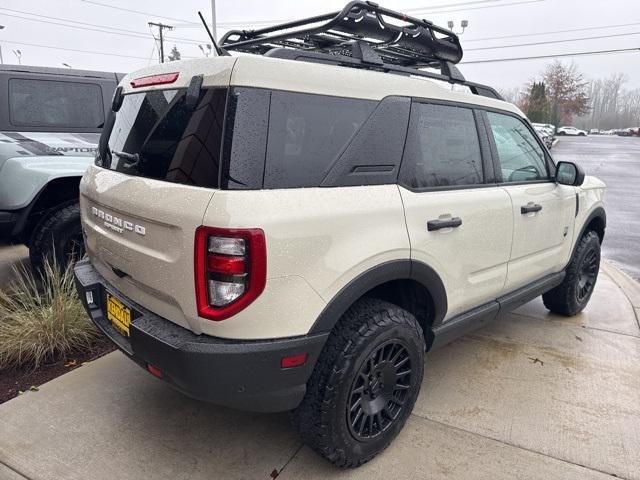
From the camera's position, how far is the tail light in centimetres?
174

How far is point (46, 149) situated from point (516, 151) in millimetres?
4116

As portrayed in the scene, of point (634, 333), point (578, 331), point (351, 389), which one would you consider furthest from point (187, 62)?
point (634, 333)

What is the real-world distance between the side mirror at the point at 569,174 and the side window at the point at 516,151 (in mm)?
106

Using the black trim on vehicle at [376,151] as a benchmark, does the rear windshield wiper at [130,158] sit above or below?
below

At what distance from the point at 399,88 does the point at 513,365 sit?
7.12 feet

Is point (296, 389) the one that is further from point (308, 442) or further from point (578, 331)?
point (578, 331)

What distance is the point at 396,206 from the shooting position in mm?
2223

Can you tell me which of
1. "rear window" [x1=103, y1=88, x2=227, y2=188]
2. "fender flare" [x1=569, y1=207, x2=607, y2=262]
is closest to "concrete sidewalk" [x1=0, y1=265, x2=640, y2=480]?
"fender flare" [x1=569, y1=207, x2=607, y2=262]

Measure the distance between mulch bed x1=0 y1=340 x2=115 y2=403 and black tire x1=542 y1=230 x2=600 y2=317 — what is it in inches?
144

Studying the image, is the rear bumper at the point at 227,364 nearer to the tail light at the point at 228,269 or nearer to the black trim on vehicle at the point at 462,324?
the tail light at the point at 228,269

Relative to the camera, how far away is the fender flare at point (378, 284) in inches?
78.1

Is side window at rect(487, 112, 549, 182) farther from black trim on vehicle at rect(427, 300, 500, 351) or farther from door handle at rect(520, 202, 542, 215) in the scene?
black trim on vehicle at rect(427, 300, 500, 351)

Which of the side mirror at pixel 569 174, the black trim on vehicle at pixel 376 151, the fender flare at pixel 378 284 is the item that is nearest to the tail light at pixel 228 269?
the fender flare at pixel 378 284

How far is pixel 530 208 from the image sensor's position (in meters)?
3.11
